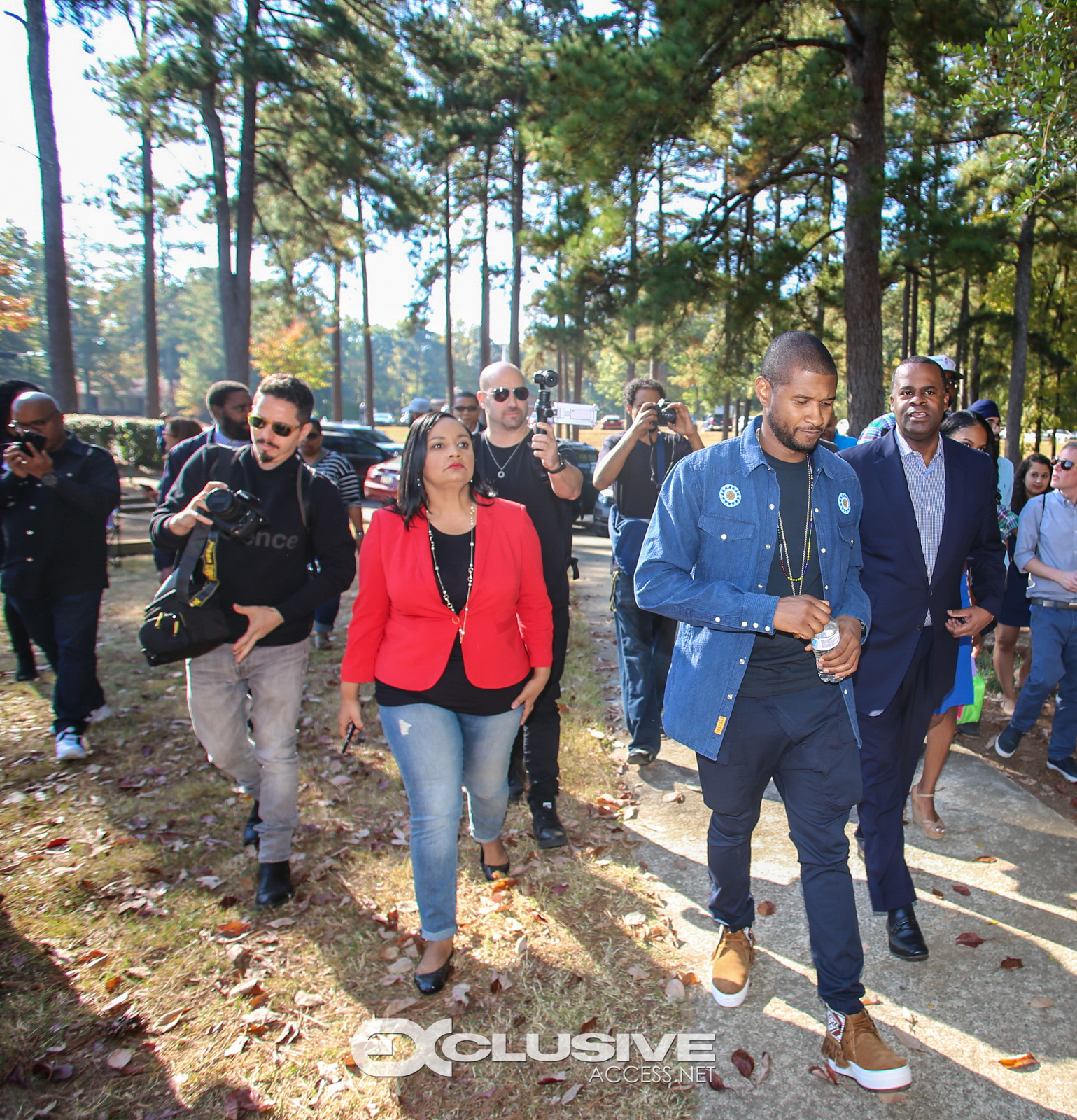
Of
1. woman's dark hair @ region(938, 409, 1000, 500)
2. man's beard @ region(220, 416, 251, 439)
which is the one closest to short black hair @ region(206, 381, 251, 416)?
man's beard @ region(220, 416, 251, 439)

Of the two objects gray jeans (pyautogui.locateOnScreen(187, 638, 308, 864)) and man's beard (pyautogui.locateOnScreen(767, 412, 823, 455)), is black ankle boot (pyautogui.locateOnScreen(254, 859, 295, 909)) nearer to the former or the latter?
gray jeans (pyautogui.locateOnScreen(187, 638, 308, 864))

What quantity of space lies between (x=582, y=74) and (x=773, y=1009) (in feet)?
35.4

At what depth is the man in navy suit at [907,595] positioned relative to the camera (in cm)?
358

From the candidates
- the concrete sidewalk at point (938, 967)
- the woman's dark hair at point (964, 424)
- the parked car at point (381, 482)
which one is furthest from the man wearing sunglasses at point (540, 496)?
the parked car at point (381, 482)

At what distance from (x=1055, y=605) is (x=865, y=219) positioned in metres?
7.55

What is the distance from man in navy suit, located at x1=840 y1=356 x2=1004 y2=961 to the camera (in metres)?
3.58

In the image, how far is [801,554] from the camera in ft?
9.88

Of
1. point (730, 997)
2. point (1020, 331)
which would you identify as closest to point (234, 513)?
point (730, 997)

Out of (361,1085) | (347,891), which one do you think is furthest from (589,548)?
(361,1085)

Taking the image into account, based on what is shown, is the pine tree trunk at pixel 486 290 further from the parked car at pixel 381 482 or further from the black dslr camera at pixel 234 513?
the black dslr camera at pixel 234 513

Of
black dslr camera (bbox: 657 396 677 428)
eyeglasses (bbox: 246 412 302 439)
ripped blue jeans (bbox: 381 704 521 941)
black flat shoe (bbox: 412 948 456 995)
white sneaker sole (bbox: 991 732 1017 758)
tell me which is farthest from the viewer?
white sneaker sole (bbox: 991 732 1017 758)

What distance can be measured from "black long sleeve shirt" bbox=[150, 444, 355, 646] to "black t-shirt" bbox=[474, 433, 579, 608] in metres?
1.03

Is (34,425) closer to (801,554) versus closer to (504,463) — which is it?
(504,463)

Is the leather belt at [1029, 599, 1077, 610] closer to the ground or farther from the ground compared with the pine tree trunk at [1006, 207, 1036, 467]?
closer to the ground
